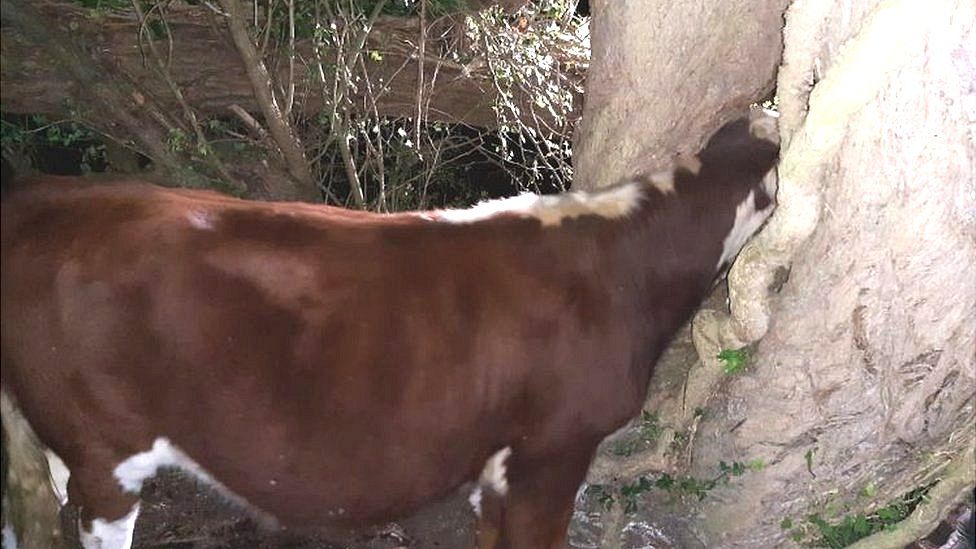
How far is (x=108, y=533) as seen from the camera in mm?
2365

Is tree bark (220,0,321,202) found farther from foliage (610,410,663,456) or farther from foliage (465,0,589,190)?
foliage (610,410,663,456)

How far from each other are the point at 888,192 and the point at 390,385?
1.48 meters

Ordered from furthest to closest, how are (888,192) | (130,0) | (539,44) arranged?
(539,44) → (130,0) → (888,192)

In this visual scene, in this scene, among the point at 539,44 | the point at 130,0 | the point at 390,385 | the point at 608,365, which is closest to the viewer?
the point at 390,385

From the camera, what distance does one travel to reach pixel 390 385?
7.56 ft

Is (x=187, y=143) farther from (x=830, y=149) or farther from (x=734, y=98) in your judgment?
(x=830, y=149)

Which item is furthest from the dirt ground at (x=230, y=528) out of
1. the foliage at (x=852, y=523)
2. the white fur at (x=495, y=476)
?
the foliage at (x=852, y=523)

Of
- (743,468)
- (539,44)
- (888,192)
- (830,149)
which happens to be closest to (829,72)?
(830,149)

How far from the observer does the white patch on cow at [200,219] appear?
7.17 ft

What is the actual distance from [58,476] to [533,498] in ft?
4.03

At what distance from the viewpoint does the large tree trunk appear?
103 inches

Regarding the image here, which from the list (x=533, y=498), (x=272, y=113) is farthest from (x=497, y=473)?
(x=272, y=113)

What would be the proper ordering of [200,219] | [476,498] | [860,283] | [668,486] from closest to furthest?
1. [200,219]
2. [476,498]
3. [860,283]
4. [668,486]

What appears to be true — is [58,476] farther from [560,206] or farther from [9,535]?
[560,206]
